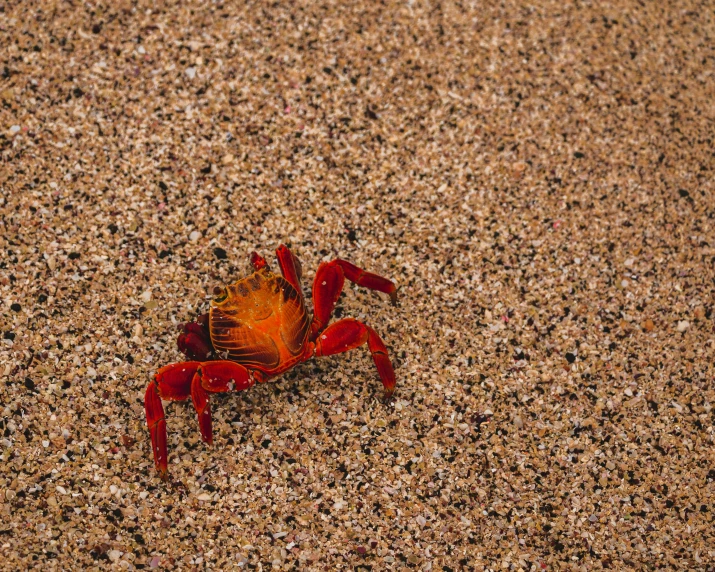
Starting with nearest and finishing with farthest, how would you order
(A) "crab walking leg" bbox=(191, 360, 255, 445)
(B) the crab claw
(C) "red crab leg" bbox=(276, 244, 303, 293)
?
(A) "crab walking leg" bbox=(191, 360, 255, 445)
(B) the crab claw
(C) "red crab leg" bbox=(276, 244, 303, 293)

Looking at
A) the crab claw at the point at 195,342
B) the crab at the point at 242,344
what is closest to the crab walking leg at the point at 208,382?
the crab at the point at 242,344

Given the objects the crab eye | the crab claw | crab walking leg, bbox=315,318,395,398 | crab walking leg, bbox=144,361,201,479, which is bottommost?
crab walking leg, bbox=144,361,201,479

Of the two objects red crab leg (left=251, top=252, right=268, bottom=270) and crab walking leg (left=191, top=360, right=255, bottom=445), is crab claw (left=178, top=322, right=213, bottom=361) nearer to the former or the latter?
crab walking leg (left=191, top=360, right=255, bottom=445)

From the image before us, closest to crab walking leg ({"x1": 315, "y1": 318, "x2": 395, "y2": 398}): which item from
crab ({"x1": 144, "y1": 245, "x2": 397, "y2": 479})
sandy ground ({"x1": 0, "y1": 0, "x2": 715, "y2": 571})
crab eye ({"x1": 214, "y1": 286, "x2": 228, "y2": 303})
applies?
crab ({"x1": 144, "y1": 245, "x2": 397, "y2": 479})

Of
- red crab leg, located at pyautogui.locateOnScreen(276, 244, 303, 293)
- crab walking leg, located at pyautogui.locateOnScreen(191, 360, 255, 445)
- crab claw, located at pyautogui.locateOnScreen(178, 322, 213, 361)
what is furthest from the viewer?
red crab leg, located at pyautogui.locateOnScreen(276, 244, 303, 293)

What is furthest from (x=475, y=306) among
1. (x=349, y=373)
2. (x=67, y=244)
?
(x=67, y=244)

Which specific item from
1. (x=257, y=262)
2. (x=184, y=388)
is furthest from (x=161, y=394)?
(x=257, y=262)

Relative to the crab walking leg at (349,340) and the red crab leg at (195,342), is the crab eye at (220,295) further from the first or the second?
the crab walking leg at (349,340)
